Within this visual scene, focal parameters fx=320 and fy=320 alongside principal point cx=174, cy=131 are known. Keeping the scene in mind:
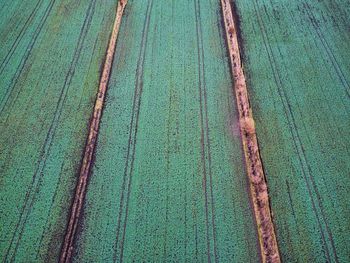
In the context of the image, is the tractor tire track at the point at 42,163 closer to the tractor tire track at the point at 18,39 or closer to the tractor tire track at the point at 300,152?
the tractor tire track at the point at 18,39

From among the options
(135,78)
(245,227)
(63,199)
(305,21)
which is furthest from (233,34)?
(63,199)

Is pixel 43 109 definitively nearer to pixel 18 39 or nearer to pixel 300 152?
pixel 18 39

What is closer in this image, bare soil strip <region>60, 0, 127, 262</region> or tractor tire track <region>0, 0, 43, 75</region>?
bare soil strip <region>60, 0, 127, 262</region>

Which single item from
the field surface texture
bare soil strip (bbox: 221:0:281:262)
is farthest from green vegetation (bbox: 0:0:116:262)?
the field surface texture

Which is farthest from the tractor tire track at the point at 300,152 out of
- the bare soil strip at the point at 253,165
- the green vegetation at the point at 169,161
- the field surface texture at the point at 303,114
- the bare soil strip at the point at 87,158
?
the bare soil strip at the point at 87,158

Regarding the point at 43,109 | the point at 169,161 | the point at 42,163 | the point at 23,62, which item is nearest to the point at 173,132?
the point at 169,161

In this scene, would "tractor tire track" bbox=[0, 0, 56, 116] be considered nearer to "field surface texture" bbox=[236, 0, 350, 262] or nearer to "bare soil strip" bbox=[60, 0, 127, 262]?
"bare soil strip" bbox=[60, 0, 127, 262]

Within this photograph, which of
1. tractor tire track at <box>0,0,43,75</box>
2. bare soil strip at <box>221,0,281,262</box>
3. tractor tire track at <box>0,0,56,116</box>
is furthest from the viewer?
tractor tire track at <box>0,0,43,75</box>
